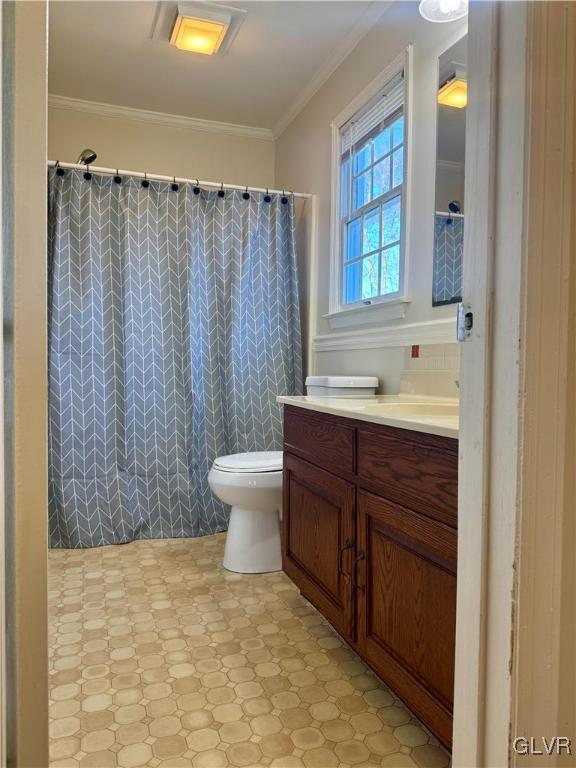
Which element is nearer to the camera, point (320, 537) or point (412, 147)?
point (320, 537)

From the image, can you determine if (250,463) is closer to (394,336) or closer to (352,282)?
(394,336)

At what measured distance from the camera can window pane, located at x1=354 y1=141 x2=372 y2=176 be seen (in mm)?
2445

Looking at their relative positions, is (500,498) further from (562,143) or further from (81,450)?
(81,450)

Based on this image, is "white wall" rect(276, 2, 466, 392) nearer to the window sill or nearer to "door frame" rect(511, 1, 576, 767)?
the window sill

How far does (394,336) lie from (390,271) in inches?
12.4

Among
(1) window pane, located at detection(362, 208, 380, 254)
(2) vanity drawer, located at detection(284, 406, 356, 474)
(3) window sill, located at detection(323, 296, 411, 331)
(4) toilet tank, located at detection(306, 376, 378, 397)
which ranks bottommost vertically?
(2) vanity drawer, located at detection(284, 406, 356, 474)

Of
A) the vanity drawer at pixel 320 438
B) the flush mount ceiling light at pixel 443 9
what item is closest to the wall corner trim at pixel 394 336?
the vanity drawer at pixel 320 438

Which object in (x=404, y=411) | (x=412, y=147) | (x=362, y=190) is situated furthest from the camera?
(x=362, y=190)

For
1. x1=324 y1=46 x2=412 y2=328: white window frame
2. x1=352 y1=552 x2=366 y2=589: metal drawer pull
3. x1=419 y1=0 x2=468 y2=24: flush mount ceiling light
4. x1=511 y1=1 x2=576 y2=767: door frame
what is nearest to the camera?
x1=511 y1=1 x2=576 y2=767: door frame

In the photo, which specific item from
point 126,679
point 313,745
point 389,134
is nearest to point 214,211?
point 389,134

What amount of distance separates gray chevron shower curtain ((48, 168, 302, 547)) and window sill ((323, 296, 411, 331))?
1.20 feet

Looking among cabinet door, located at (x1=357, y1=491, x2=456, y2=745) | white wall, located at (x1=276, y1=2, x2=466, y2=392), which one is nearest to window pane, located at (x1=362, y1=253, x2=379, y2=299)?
white wall, located at (x1=276, y1=2, x2=466, y2=392)

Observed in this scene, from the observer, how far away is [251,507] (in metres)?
2.30

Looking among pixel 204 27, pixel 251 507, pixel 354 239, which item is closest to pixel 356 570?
pixel 251 507
